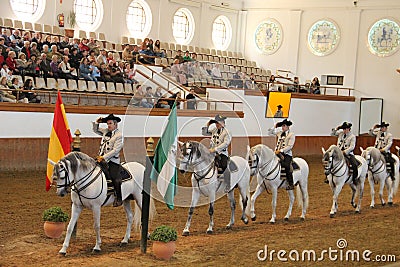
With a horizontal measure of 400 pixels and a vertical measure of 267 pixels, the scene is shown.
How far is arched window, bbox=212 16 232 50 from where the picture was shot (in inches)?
1181

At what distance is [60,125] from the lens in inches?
378

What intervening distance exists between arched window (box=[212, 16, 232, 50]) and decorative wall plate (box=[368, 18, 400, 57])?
604cm

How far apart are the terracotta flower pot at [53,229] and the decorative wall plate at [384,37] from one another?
20.1 m

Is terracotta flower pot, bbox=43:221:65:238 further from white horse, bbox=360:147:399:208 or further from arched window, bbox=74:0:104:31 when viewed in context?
arched window, bbox=74:0:104:31

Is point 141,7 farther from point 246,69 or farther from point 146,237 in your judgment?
point 146,237

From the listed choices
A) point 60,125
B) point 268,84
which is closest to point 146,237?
point 60,125

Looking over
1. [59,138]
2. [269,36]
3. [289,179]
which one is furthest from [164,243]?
[269,36]

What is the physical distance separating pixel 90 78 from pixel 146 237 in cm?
987

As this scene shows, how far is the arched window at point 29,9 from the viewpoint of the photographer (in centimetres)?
2264

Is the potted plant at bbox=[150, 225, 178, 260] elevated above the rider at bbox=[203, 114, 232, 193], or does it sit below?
below

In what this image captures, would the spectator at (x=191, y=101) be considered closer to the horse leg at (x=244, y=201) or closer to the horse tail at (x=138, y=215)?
the horse leg at (x=244, y=201)

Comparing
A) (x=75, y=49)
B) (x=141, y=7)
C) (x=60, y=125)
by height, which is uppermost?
(x=141, y=7)

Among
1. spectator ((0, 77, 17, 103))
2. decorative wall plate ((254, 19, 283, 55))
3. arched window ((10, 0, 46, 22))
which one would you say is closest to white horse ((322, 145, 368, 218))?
spectator ((0, 77, 17, 103))

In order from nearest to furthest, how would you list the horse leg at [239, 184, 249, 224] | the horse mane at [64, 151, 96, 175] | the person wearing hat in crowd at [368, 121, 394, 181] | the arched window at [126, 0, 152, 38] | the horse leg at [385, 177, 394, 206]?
the horse mane at [64, 151, 96, 175] < the horse leg at [239, 184, 249, 224] < the person wearing hat in crowd at [368, 121, 394, 181] < the horse leg at [385, 177, 394, 206] < the arched window at [126, 0, 152, 38]
